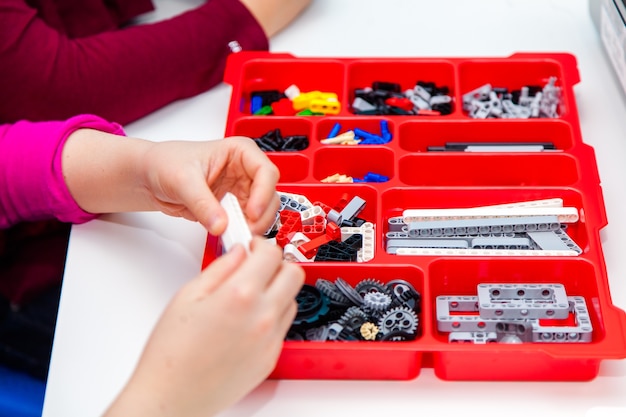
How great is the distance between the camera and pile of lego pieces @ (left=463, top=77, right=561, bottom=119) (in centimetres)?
131

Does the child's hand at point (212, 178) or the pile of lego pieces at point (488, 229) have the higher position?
the child's hand at point (212, 178)

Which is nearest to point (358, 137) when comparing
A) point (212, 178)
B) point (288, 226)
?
point (288, 226)

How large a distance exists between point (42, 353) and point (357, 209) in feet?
1.90

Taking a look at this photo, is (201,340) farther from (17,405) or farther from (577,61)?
(577,61)

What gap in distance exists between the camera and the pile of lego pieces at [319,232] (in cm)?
109

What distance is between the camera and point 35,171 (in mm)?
1140

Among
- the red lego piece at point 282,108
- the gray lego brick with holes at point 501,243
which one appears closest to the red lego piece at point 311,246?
the gray lego brick with holes at point 501,243

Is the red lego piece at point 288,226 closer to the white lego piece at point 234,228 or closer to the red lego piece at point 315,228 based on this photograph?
the red lego piece at point 315,228

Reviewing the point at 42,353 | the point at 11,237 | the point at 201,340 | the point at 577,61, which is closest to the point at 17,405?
the point at 42,353

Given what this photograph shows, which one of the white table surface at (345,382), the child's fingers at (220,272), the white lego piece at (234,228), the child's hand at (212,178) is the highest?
the child's fingers at (220,272)

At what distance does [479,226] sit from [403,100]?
1.07 feet

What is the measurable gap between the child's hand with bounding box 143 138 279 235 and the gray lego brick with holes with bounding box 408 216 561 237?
0.79 feet

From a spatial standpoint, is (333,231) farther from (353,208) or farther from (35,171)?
(35,171)

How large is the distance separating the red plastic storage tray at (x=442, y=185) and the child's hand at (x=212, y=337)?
162 millimetres
